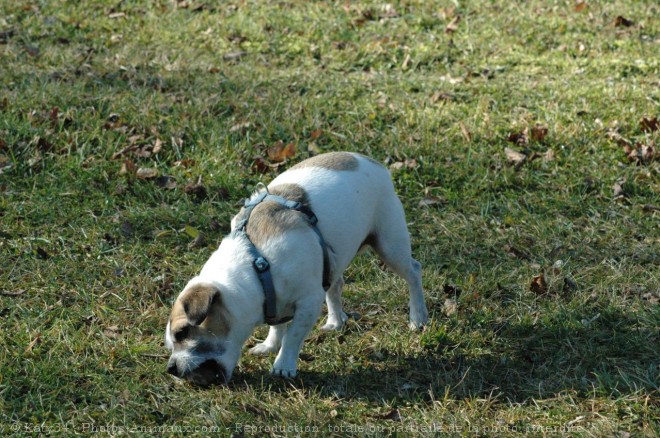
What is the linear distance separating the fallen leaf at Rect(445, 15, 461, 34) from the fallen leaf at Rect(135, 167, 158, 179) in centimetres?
428

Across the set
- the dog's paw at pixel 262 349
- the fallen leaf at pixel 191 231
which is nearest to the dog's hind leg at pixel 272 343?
the dog's paw at pixel 262 349

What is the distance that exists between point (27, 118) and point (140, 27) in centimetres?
279

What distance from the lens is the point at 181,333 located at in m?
4.19

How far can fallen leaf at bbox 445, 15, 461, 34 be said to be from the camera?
9.74 metres

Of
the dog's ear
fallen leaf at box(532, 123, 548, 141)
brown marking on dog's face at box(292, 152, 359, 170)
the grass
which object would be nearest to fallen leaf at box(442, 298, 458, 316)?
the grass

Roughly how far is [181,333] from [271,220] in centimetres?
76

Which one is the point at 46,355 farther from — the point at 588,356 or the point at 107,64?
the point at 107,64

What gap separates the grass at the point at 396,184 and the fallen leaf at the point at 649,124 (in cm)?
6

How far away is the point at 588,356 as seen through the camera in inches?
188

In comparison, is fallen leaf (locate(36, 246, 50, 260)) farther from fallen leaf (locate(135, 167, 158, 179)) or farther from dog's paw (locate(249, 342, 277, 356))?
dog's paw (locate(249, 342, 277, 356))

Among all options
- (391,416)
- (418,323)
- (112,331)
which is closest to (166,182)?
(112,331)

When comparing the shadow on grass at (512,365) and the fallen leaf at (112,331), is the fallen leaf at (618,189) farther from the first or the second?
the fallen leaf at (112,331)

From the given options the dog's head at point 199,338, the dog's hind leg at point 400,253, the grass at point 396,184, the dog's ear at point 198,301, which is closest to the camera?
the dog's ear at point 198,301

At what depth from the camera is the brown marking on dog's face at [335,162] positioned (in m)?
4.93
